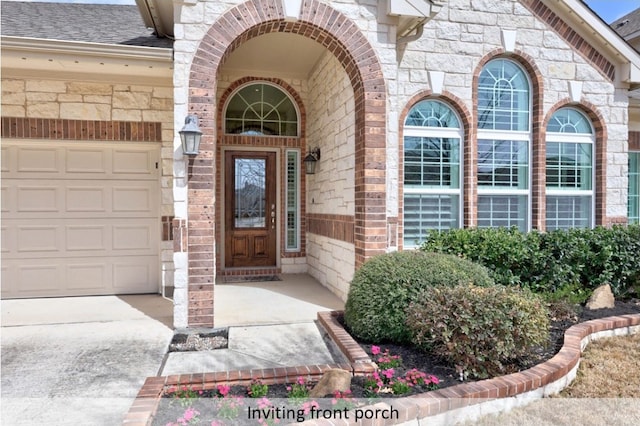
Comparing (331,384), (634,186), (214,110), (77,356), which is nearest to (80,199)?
(214,110)

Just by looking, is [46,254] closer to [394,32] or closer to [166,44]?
[166,44]

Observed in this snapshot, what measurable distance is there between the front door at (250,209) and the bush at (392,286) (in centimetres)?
380

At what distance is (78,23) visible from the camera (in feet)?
18.4

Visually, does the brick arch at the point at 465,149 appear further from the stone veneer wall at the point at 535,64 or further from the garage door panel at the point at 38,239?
the garage door panel at the point at 38,239

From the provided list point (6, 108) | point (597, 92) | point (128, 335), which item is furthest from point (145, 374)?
point (597, 92)

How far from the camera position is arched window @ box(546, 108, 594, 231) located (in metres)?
6.06

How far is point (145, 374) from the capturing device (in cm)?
323

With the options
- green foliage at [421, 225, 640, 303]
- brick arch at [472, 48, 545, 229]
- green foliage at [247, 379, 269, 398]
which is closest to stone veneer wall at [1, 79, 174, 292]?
green foliage at [247, 379, 269, 398]

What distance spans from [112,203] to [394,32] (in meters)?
4.69

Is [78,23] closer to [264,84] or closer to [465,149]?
[264,84]

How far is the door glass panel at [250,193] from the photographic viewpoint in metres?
7.38

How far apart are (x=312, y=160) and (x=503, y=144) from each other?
3.09m

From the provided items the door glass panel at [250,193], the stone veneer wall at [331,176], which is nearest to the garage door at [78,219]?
the door glass panel at [250,193]

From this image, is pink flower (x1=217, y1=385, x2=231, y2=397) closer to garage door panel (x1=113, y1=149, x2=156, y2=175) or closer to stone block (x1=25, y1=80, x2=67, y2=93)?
garage door panel (x1=113, y1=149, x2=156, y2=175)
